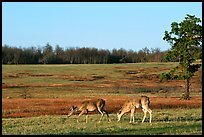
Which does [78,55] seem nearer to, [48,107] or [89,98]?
[89,98]

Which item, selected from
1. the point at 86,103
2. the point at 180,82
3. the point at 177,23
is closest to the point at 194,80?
the point at 180,82

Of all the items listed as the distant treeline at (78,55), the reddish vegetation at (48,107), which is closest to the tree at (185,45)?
the reddish vegetation at (48,107)

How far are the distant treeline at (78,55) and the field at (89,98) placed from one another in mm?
38787

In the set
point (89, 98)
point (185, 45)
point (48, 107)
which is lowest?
point (89, 98)

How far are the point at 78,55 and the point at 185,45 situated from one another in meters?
122

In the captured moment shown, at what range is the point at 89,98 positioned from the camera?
47094 mm

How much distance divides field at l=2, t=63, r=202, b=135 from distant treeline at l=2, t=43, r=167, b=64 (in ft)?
127

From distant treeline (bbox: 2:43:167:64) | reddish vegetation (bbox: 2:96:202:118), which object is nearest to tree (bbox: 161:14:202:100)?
reddish vegetation (bbox: 2:96:202:118)

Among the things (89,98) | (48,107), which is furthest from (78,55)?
(48,107)

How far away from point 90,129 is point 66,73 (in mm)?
85437

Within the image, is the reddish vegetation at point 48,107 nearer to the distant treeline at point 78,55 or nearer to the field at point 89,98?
the field at point 89,98

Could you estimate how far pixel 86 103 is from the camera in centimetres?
2198

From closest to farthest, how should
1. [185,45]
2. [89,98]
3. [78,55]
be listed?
1. [185,45]
2. [89,98]
3. [78,55]

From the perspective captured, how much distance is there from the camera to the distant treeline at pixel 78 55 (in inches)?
5650
